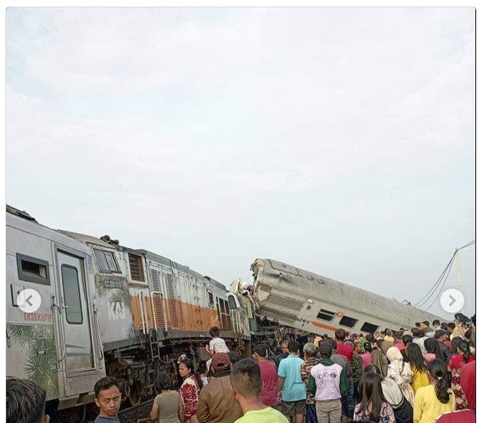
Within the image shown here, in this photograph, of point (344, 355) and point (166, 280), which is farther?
point (166, 280)

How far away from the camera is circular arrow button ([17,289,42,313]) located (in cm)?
695

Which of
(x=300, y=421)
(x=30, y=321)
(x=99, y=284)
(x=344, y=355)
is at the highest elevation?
(x=99, y=284)

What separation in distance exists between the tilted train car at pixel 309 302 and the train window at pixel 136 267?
45.5ft

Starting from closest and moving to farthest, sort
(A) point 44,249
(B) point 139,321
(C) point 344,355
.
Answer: (A) point 44,249
(C) point 344,355
(B) point 139,321

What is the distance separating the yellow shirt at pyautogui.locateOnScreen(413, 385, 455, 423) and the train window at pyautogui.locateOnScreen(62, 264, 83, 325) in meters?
4.46

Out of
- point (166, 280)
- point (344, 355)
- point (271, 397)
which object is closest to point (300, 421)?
point (271, 397)

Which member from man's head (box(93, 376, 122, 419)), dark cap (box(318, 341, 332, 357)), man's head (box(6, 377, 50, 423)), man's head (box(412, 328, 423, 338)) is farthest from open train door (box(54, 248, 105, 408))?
man's head (box(412, 328, 423, 338))

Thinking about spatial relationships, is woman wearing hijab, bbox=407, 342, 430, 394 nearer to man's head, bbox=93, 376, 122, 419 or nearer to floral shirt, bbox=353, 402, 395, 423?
floral shirt, bbox=353, 402, 395, 423

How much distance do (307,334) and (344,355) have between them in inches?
825

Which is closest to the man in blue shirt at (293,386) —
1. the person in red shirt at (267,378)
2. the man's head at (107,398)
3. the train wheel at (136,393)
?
the person in red shirt at (267,378)

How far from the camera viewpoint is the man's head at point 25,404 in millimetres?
3045

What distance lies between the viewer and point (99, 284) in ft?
36.8

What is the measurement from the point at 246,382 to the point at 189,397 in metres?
2.87

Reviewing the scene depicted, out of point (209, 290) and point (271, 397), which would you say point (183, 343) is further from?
point (271, 397)
